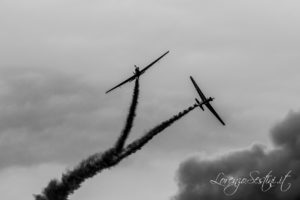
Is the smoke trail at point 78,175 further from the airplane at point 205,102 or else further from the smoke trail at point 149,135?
the airplane at point 205,102

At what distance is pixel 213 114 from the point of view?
536 feet

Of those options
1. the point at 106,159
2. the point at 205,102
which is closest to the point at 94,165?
the point at 106,159

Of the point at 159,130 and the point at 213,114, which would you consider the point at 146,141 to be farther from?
the point at 213,114

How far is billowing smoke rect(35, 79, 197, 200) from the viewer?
153 metres

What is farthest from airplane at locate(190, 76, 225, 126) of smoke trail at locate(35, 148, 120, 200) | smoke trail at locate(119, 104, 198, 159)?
smoke trail at locate(35, 148, 120, 200)

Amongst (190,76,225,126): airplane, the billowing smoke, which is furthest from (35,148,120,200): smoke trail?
→ (190,76,225,126): airplane

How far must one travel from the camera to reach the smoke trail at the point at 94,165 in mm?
153250

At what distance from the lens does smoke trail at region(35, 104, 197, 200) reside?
6033 inches

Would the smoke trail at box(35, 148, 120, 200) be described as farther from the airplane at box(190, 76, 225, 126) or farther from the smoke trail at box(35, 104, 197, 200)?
the airplane at box(190, 76, 225, 126)

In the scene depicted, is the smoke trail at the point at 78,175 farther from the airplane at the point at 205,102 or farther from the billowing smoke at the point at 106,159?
the airplane at the point at 205,102

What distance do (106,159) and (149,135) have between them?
10.2m

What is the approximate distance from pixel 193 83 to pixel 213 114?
27.1ft

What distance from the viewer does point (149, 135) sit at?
508 ft

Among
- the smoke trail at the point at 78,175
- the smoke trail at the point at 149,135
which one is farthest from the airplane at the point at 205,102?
the smoke trail at the point at 78,175
